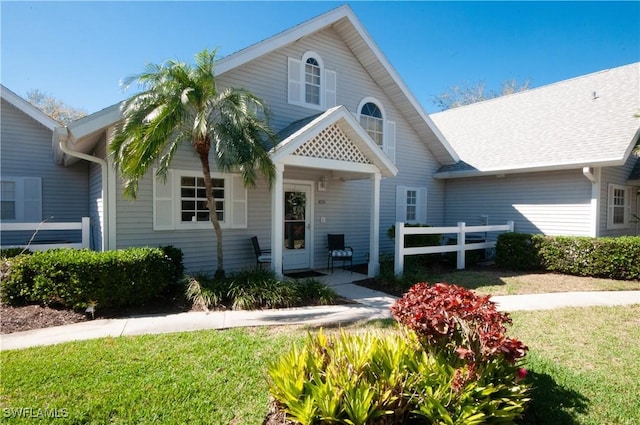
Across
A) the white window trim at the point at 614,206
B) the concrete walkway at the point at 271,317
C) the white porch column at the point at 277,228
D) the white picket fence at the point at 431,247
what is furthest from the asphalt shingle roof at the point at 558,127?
the white porch column at the point at 277,228

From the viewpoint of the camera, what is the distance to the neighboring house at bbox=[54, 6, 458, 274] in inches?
309

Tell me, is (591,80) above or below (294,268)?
above

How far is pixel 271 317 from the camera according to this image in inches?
236

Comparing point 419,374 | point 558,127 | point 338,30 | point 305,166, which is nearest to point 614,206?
point 558,127

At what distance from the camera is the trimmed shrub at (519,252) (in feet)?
33.9

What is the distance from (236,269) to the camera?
908 cm

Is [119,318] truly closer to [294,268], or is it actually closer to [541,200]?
[294,268]

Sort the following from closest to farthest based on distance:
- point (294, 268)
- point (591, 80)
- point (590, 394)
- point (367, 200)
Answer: point (590, 394)
point (294, 268)
point (367, 200)
point (591, 80)

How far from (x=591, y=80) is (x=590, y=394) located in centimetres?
1433

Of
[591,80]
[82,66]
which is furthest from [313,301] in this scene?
[591,80]

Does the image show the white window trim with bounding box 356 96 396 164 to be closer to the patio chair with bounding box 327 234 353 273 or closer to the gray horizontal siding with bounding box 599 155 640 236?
the patio chair with bounding box 327 234 353 273

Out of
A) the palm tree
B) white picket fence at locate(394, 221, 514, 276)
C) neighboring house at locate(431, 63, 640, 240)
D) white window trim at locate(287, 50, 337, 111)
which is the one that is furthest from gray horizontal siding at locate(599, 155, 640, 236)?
the palm tree

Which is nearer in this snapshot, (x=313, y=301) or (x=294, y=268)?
(x=313, y=301)

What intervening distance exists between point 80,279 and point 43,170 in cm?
685
